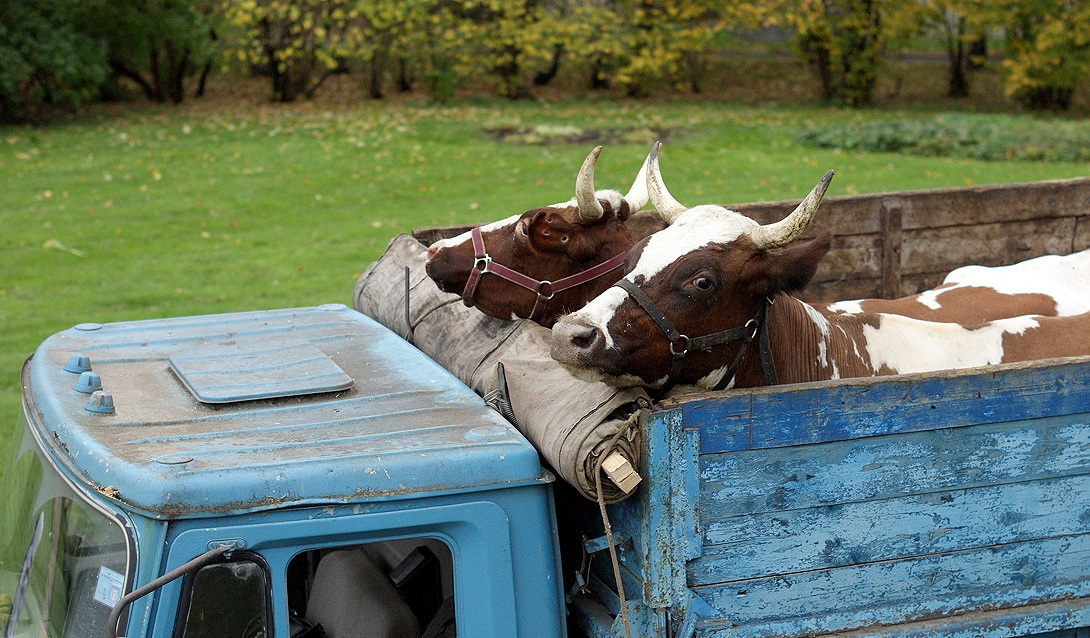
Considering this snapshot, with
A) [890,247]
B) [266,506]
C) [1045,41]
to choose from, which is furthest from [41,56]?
[266,506]

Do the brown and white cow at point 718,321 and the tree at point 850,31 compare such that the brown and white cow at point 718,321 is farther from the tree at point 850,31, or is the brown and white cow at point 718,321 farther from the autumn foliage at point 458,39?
the tree at point 850,31

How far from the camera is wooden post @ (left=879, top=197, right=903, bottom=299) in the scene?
596 centimetres

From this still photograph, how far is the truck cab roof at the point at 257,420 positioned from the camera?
268cm

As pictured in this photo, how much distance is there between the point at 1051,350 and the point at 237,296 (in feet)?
26.2

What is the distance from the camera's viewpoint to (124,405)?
3.23m

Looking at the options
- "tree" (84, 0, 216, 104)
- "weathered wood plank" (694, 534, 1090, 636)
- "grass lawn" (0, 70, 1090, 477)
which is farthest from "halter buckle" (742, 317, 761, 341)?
"tree" (84, 0, 216, 104)

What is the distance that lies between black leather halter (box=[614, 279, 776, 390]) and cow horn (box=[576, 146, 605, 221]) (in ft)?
2.59

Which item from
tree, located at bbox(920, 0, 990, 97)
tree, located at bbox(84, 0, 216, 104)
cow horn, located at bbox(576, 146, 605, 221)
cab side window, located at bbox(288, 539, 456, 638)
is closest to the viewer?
cab side window, located at bbox(288, 539, 456, 638)

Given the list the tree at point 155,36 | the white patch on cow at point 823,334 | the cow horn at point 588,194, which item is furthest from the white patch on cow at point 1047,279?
the tree at point 155,36

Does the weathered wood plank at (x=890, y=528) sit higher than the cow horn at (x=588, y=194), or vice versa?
the cow horn at (x=588, y=194)

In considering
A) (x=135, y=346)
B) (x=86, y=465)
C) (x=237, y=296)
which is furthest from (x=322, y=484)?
(x=237, y=296)

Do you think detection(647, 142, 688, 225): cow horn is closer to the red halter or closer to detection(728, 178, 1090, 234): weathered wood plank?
the red halter

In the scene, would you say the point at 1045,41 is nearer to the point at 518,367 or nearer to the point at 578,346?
the point at 518,367

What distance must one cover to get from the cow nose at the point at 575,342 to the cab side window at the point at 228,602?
0.99 m
